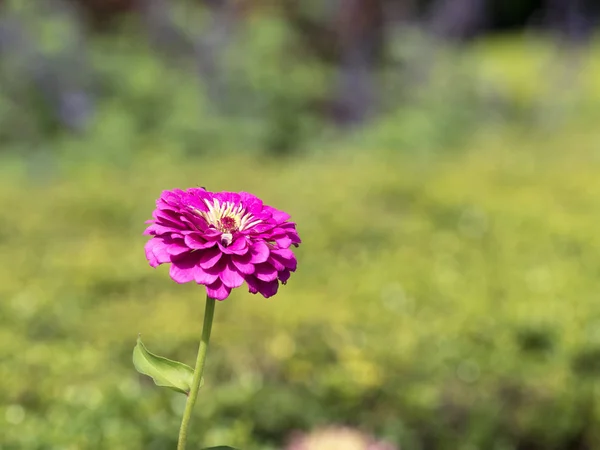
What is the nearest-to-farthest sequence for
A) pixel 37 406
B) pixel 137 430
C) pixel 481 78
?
1. pixel 137 430
2. pixel 37 406
3. pixel 481 78

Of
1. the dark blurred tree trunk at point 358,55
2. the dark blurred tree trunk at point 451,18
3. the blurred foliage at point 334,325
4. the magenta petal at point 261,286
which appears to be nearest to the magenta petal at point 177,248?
the magenta petal at point 261,286

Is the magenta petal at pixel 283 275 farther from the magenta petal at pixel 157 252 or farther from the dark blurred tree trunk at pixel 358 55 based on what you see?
Result: the dark blurred tree trunk at pixel 358 55

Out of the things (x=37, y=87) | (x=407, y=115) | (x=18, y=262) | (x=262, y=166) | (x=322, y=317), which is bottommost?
(x=322, y=317)

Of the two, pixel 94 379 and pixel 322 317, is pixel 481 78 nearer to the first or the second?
pixel 322 317

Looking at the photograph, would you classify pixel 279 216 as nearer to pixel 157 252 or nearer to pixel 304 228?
pixel 157 252

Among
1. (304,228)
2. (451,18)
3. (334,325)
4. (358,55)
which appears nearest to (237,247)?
(334,325)

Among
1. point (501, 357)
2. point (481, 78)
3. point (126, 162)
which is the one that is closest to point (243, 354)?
point (501, 357)
